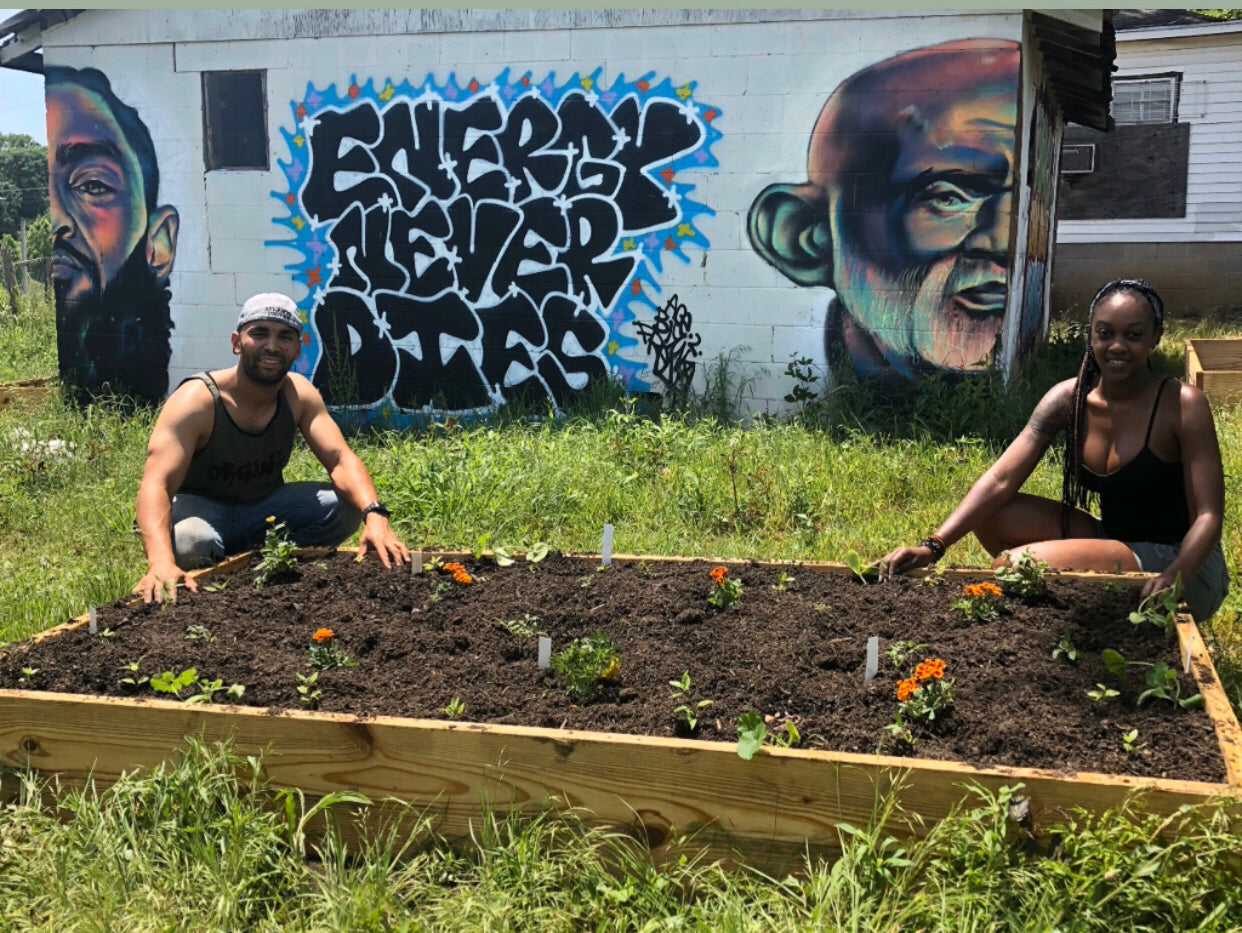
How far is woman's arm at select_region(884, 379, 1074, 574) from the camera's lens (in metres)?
4.29

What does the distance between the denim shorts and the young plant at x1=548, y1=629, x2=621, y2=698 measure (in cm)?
206

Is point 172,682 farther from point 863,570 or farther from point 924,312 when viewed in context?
point 924,312

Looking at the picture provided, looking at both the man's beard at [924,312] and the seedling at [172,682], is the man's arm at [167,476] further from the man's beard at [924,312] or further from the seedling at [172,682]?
the man's beard at [924,312]

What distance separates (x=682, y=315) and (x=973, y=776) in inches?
281

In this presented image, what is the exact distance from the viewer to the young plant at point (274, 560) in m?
4.49

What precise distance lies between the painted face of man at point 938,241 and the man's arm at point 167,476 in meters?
5.69

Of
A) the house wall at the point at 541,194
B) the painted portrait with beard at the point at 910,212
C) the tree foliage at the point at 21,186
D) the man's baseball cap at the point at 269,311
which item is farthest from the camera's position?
the tree foliage at the point at 21,186

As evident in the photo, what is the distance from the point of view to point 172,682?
3.31 m

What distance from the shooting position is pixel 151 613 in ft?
13.3

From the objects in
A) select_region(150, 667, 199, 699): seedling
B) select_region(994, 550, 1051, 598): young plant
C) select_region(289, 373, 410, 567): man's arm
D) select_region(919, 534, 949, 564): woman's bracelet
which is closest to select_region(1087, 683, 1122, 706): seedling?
select_region(994, 550, 1051, 598): young plant

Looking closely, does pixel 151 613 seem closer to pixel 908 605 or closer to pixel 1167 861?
pixel 908 605

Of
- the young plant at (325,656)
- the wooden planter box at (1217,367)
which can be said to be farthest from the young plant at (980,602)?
the wooden planter box at (1217,367)

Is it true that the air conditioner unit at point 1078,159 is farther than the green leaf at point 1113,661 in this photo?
Yes

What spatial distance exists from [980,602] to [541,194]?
678cm
